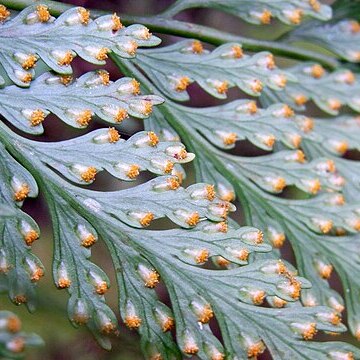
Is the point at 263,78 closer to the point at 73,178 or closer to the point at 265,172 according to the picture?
the point at 265,172

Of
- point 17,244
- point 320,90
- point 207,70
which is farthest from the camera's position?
point 320,90

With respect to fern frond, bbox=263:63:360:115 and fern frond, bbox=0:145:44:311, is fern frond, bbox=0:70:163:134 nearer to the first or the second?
fern frond, bbox=0:145:44:311

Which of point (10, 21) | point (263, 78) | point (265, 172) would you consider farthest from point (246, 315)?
point (10, 21)

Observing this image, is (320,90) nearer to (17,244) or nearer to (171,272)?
(171,272)

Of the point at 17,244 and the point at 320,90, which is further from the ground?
the point at 320,90

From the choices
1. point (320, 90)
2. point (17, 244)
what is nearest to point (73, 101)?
point (17, 244)

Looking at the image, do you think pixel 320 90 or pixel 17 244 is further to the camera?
pixel 320 90

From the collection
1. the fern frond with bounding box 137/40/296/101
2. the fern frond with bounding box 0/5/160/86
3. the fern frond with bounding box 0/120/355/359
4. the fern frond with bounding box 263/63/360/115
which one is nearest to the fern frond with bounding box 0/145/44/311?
the fern frond with bounding box 0/120/355/359

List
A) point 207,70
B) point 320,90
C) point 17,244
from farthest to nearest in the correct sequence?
point 320,90, point 207,70, point 17,244

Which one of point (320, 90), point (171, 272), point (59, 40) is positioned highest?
point (59, 40)
